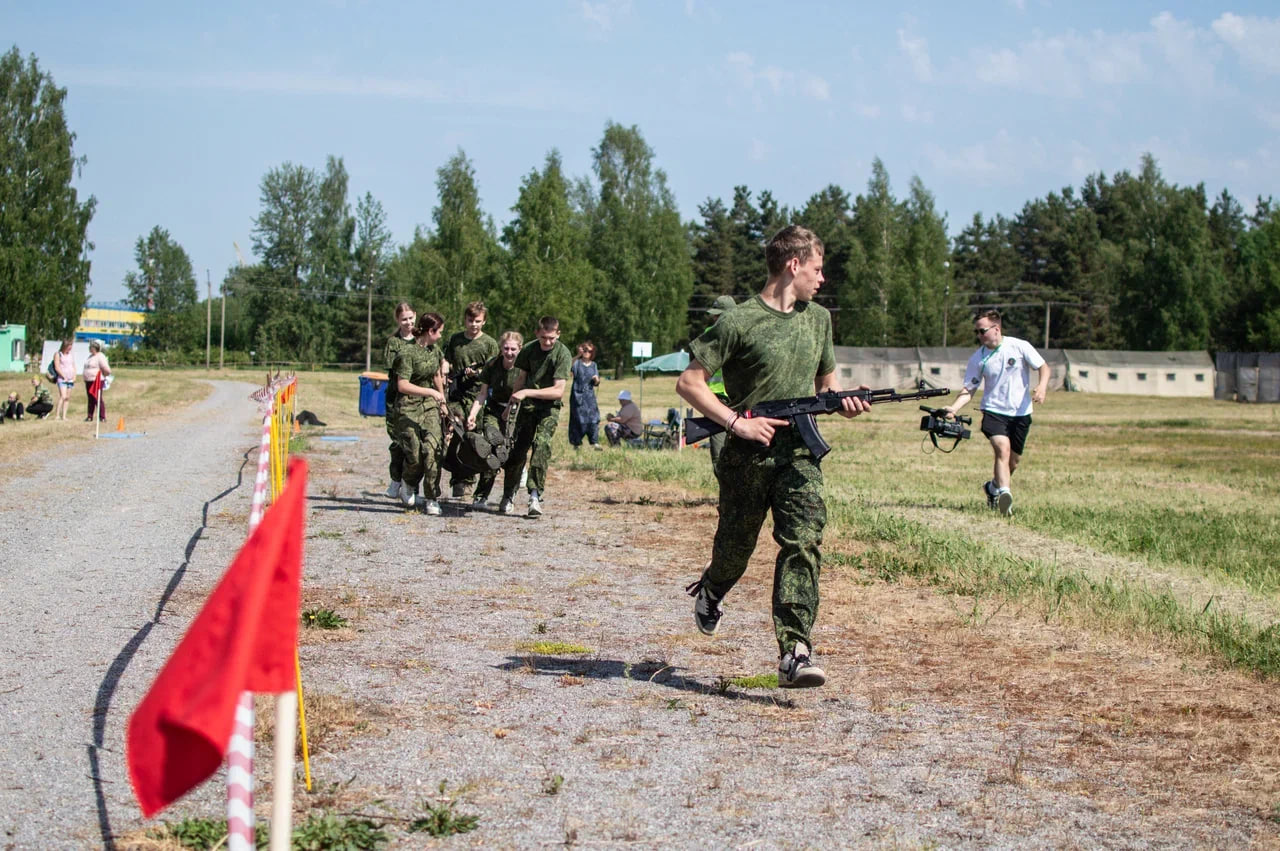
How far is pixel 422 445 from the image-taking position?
12.3 meters

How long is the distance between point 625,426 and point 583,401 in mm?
2724

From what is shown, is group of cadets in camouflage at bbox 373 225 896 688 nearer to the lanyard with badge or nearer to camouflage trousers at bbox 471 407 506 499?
camouflage trousers at bbox 471 407 506 499

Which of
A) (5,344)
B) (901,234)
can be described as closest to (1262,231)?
(901,234)

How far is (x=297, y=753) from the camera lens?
180 inches

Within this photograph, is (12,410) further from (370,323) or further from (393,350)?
(370,323)

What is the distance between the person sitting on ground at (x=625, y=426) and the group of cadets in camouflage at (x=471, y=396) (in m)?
11.2

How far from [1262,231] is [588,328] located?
149ft

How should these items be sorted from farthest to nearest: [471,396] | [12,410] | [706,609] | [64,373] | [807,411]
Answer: [64,373] < [12,410] < [471,396] < [706,609] < [807,411]

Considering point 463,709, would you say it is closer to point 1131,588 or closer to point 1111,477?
point 1131,588

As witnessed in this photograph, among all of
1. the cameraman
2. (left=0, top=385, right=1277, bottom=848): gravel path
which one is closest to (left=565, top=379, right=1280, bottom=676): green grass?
the cameraman

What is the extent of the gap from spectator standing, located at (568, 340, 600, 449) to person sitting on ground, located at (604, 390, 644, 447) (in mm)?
1432

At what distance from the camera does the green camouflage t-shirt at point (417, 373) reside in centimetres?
1206

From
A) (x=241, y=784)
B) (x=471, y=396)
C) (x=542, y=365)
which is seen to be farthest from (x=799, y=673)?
(x=471, y=396)

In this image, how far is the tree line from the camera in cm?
7219
